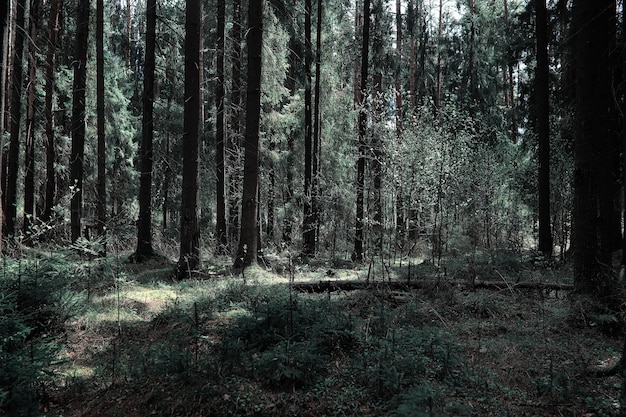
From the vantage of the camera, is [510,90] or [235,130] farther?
[510,90]

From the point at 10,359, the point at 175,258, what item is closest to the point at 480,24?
the point at 175,258

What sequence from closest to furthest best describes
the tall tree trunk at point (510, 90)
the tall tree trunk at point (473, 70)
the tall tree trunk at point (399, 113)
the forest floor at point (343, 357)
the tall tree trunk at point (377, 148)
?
the forest floor at point (343, 357)
the tall tree trunk at point (399, 113)
the tall tree trunk at point (377, 148)
the tall tree trunk at point (510, 90)
the tall tree trunk at point (473, 70)

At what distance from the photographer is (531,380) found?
4289mm

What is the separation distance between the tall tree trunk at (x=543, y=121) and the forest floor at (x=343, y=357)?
213 inches

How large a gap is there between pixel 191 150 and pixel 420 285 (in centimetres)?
602

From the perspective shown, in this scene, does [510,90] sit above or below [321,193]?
above

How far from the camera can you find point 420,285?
8.19 metres

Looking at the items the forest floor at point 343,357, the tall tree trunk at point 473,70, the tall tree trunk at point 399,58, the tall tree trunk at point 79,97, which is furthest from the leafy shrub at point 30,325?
the tall tree trunk at point 473,70

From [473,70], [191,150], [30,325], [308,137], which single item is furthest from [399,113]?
[30,325]

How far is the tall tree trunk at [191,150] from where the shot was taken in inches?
386

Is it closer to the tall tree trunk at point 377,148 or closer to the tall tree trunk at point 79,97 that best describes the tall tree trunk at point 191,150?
the tall tree trunk at point 377,148

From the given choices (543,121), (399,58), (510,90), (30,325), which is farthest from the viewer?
(510,90)

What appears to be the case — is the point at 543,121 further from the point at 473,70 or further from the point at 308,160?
the point at 473,70

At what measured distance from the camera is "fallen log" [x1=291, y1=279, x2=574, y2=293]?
7.87 meters
